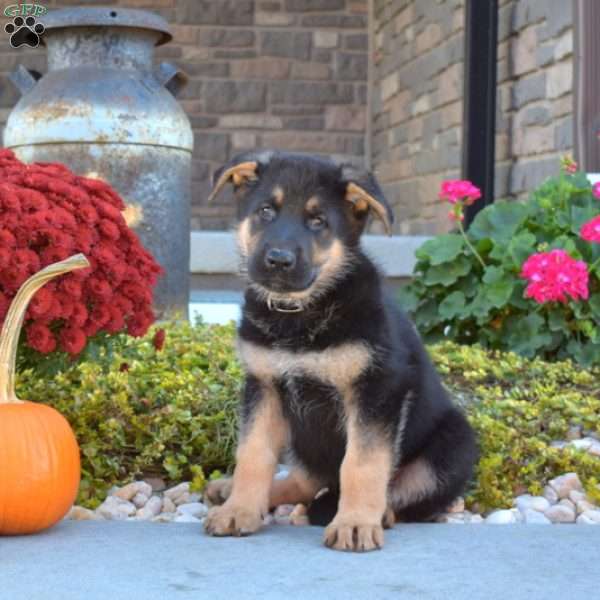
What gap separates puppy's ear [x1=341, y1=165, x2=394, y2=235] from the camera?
11.6 ft

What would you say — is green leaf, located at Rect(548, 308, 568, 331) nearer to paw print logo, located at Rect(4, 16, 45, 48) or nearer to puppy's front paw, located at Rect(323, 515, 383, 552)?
puppy's front paw, located at Rect(323, 515, 383, 552)

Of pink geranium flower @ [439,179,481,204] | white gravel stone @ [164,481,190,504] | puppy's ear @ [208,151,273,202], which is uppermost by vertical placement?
pink geranium flower @ [439,179,481,204]

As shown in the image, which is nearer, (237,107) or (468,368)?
(468,368)

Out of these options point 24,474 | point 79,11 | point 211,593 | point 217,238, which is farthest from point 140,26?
point 211,593

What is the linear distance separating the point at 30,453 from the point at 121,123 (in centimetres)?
383

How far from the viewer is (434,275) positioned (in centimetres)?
662

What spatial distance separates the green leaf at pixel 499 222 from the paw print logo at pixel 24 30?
386 cm

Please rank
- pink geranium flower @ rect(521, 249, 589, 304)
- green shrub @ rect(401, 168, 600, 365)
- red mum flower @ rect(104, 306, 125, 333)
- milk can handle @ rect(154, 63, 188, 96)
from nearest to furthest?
red mum flower @ rect(104, 306, 125, 333), pink geranium flower @ rect(521, 249, 589, 304), green shrub @ rect(401, 168, 600, 365), milk can handle @ rect(154, 63, 188, 96)

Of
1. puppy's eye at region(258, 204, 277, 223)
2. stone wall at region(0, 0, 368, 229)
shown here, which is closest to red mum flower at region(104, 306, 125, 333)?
puppy's eye at region(258, 204, 277, 223)

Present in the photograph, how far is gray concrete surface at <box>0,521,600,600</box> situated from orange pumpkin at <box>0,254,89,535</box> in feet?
0.25

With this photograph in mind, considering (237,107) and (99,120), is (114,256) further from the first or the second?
(237,107)

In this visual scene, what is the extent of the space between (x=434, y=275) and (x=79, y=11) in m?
2.69

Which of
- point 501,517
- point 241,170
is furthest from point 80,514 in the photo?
point 501,517

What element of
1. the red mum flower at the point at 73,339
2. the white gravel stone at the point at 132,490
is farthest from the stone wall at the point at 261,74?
the red mum flower at the point at 73,339
